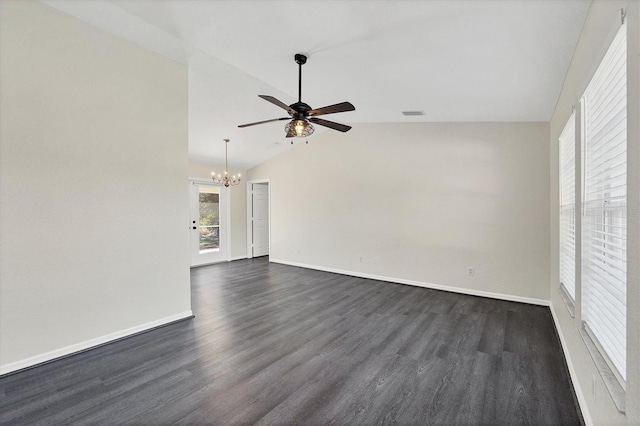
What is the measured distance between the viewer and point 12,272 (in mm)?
2514

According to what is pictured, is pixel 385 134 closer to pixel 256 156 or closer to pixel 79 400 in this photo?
pixel 256 156

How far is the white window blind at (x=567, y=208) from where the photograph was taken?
2656 millimetres

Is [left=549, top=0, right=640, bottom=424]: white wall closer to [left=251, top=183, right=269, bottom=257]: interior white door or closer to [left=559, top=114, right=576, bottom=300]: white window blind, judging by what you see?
[left=559, top=114, right=576, bottom=300]: white window blind

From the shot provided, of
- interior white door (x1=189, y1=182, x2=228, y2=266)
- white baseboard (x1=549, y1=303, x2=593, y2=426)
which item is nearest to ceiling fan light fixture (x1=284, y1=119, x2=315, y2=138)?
white baseboard (x1=549, y1=303, x2=593, y2=426)

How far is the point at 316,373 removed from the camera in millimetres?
2467

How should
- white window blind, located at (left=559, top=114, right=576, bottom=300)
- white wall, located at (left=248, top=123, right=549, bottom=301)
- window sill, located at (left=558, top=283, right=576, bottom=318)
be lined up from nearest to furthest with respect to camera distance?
window sill, located at (left=558, top=283, right=576, bottom=318) < white window blind, located at (left=559, top=114, right=576, bottom=300) < white wall, located at (left=248, top=123, right=549, bottom=301)

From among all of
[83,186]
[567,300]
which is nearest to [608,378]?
[567,300]

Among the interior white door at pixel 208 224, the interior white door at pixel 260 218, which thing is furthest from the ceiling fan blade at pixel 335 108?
the interior white door at pixel 260 218

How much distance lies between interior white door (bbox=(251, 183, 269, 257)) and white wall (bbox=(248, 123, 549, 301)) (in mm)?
1577

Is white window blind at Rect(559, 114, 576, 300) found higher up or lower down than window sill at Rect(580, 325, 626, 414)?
higher up

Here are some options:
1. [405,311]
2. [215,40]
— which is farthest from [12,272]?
[405,311]

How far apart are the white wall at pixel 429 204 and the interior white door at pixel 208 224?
74.8 inches

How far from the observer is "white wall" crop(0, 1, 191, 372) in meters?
2.52

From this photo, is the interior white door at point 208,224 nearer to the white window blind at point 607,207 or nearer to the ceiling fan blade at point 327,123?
the ceiling fan blade at point 327,123
